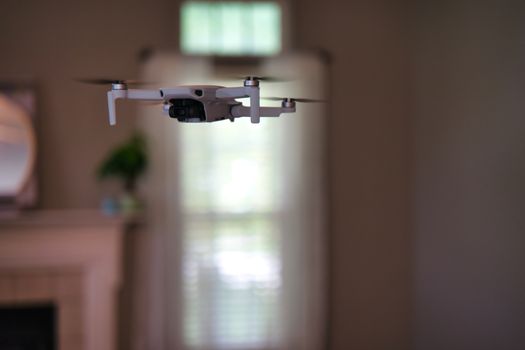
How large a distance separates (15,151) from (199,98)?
2.39m

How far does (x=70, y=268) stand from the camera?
371 cm

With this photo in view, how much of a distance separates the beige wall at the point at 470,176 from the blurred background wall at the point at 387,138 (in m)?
0.01

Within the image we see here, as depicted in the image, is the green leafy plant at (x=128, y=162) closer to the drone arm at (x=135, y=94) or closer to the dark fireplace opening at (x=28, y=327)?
the dark fireplace opening at (x=28, y=327)

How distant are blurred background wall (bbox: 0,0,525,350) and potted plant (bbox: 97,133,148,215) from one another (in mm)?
189

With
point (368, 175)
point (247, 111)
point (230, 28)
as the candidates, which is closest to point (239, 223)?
point (368, 175)

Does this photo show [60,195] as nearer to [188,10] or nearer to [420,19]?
[188,10]

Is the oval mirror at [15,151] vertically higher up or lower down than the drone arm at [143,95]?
lower down

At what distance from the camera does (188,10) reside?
384 centimetres

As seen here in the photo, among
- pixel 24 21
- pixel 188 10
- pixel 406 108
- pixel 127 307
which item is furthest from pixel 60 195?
pixel 406 108

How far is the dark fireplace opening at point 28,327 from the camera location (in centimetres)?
378

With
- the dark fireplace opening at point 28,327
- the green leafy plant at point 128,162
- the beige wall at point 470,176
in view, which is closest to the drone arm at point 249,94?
the beige wall at point 470,176

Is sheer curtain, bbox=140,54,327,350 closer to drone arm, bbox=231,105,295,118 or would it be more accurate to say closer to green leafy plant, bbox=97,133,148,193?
green leafy plant, bbox=97,133,148,193

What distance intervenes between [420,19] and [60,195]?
234cm

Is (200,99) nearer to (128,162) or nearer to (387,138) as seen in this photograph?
(128,162)
